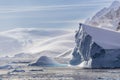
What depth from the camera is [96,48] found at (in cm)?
12144

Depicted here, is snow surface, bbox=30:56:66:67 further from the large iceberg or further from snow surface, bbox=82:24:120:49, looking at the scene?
snow surface, bbox=82:24:120:49

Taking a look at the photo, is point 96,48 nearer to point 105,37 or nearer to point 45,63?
point 105,37

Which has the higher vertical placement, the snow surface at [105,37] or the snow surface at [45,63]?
the snow surface at [105,37]

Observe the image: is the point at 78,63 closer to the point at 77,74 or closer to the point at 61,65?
the point at 61,65

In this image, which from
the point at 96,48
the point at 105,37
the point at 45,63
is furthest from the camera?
the point at 45,63

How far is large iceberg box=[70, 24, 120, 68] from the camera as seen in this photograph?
120m

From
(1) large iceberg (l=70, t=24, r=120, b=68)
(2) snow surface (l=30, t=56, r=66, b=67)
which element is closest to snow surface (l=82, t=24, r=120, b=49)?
(1) large iceberg (l=70, t=24, r=120, b=68)

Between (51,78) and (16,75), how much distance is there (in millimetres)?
8346

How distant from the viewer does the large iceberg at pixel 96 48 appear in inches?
4707

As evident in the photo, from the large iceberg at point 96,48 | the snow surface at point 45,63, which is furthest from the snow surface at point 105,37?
the snow surface at point 45,63

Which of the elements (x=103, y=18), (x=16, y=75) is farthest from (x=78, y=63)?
(x=103, y=18)

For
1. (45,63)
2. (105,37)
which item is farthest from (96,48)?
(45,63)

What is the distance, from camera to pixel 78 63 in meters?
131

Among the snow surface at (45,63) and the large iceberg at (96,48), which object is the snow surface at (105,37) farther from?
the snow surface at (45,63)
